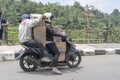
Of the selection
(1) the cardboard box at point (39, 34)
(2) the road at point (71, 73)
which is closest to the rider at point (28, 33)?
(1) the cardboard box at point (39, 34)

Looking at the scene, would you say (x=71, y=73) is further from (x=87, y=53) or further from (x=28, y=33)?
(x=87, y=53)

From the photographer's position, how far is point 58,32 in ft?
27.9

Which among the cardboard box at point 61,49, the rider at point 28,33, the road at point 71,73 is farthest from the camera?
the cardboard box at point 61,49

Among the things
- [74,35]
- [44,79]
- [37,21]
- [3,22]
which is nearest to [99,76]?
[44,79]

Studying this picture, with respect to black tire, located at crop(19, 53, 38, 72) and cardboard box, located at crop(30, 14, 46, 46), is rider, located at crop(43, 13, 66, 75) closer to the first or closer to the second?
cardboard box, located at crop(30, 14, 46, 46)

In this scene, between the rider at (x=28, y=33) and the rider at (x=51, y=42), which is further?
the rider at (x=51, y=42)

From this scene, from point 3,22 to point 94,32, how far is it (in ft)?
18.1

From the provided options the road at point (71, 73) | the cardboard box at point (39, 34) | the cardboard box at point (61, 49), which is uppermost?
the cardboard box at point (39, 34)

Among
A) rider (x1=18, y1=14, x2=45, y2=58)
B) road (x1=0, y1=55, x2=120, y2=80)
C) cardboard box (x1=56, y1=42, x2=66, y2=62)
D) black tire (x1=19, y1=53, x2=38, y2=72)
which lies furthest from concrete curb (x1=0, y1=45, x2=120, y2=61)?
rider (x1=18, y1=14, x2=45, y2=58)

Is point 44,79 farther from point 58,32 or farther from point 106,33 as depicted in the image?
point 106,33

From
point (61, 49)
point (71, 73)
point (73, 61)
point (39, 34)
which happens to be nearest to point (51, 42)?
point (39, 34)

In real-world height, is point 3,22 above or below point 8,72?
above

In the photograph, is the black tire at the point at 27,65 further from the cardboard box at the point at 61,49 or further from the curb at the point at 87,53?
the curb at the point at 87,53

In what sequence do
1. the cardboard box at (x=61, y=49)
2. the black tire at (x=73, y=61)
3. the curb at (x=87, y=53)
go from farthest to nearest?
the curb at (x=87, y=53) → the black tire at (x=73, y=61) → the cardboard box at (x=61, y=49)
